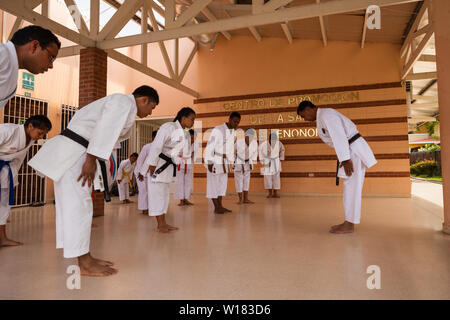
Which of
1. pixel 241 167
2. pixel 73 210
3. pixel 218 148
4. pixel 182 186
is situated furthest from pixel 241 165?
pixel 73 210

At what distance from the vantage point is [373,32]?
673 cm

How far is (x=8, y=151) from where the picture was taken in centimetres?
279

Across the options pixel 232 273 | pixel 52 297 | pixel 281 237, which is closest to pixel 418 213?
pixel 281 237

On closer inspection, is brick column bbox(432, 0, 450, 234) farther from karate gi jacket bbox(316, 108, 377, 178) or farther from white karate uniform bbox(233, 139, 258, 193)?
white karate uniform bbox(233, 139, 258, 193)

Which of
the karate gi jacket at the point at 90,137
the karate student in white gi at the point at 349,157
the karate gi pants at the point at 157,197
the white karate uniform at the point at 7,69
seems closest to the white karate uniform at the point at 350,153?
the karate student in white gi at the point at 349,157

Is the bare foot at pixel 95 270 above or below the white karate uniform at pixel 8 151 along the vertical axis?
below

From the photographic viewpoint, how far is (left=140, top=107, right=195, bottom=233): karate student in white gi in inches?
128

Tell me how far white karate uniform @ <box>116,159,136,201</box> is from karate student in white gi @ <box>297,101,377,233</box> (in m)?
4.92

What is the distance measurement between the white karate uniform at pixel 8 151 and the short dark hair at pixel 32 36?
1.48 m

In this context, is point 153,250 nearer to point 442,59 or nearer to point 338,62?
point 442,59

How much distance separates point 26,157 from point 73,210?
238 inches

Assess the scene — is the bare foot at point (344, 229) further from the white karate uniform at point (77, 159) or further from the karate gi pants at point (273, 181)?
the karate gi pants at point (273, 181)

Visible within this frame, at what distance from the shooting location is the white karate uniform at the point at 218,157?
4.66m

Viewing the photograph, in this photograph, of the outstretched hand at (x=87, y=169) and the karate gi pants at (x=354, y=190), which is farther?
the karate gi pants at (x=354, y=190)
